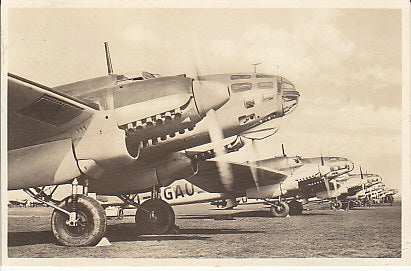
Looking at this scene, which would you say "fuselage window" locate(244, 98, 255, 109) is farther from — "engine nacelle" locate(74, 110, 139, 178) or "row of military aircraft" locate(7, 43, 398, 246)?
"engine nacelle" locate(74, 110, 139, 178)

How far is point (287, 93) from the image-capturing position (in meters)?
6.44

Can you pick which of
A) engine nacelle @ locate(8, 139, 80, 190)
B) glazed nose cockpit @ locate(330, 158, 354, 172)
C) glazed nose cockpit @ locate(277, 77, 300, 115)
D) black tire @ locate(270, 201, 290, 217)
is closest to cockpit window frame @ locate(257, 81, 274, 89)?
glazed nose cockpit @ locate(277, 77, 300, 115)

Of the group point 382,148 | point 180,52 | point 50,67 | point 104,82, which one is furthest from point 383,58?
point 50,67

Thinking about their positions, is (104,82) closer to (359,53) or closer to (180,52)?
(180,52)

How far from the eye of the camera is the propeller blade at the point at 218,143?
21.9ft

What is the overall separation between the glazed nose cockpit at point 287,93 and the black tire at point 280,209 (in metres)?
7.14

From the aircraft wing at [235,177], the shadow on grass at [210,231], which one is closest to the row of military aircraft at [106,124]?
the aircraft wing at [235,177]

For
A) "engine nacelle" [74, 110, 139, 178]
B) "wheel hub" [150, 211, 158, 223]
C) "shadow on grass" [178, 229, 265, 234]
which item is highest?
"engine nacelle" [74, 110, 139, 178]

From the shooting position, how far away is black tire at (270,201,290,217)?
13.1 m

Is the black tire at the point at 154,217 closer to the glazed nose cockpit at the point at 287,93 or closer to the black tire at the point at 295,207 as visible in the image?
the glazed nose cockpit at the point at 287,93

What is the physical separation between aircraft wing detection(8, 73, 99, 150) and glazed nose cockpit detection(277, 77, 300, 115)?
2.62m

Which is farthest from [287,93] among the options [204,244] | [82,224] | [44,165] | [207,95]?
[44,165]

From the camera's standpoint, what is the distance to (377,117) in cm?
612

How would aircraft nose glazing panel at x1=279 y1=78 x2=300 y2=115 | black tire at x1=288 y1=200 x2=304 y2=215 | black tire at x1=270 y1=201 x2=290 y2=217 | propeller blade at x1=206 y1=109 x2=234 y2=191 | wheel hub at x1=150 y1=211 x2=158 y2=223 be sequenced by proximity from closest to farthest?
aircraft nose glazing panel at x1=279 y1=78 x2=300 y2=115, propeller blade at x1=206 y1=109 x2=234 y2=191, wheel hub at x1=150 y1=211 x2=158 y2=223, black tire at x1=270 y1=201 x2=290 y2=217, black tire at x1=288 y1=200 x2=304 y2=215
